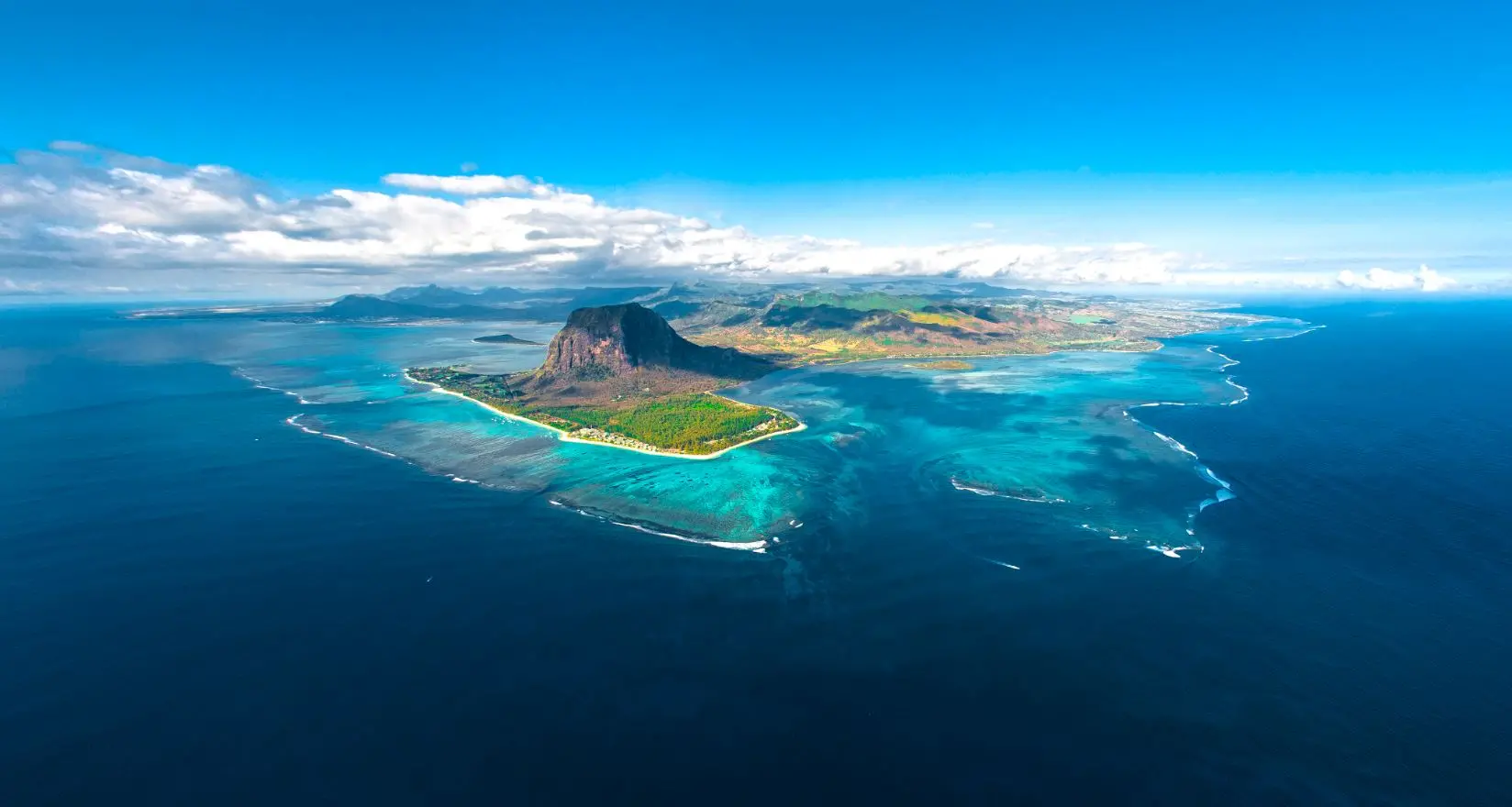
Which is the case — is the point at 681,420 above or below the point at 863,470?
above

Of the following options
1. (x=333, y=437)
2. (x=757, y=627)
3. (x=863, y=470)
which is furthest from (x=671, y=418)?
(x=757, y=627)

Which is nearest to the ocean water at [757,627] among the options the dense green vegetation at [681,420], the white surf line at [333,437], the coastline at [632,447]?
the white surf line at [333,437]

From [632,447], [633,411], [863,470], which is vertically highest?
[633,411]

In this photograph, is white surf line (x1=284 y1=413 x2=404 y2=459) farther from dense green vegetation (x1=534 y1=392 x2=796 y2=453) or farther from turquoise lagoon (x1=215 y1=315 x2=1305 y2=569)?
dense green vegetation (x1=534 y1=392 x2=796 y2=453)

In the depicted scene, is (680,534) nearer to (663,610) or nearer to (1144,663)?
(663,610)

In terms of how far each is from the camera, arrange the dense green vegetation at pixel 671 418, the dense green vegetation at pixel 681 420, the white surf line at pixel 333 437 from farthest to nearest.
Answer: the dense green vegetation at pixel 671 418, the dense green vegetation at pixel 681 420, the white surf line at pixel 333 437

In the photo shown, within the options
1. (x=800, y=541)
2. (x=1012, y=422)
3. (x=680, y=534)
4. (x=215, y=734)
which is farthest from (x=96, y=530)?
(x=1012, y=422)

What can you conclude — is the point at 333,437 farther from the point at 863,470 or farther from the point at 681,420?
the point at 863,470

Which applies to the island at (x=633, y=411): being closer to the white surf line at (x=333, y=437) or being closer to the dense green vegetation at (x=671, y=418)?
the dense green vegetation at (x=671, y=418)

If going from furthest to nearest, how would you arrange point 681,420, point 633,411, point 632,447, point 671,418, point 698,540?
point 633,411 → point 671,418 → point 681,420 → point 632,447 → point 698,540
